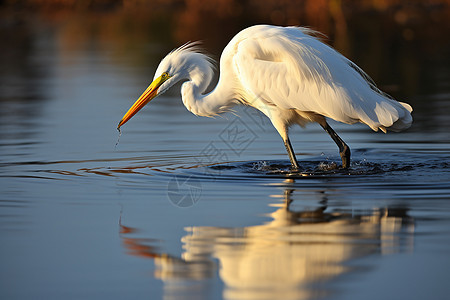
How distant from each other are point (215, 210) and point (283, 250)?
4.18 feet

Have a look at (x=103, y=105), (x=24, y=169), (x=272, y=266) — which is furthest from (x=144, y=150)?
(x=272, y=266)

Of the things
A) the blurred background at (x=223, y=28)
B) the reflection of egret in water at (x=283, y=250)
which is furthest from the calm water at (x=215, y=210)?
the blurred background at (x=223, y=28)

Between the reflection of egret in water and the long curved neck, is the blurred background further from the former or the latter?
the reflection of egret in water

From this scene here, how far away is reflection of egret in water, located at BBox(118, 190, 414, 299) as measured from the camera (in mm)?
4465

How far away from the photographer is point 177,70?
841cm

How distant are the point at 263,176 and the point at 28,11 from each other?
2830 centimetres

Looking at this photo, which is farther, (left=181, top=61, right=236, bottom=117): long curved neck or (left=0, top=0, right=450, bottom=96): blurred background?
(left=0, top=0, right=450, bottom=96): blurred background

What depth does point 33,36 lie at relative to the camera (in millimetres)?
25094

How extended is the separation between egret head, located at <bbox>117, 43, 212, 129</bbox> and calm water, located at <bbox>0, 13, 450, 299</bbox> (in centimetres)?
68

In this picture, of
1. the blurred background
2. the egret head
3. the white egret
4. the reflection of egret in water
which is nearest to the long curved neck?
the egret head

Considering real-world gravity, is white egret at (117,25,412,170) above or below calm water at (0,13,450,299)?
above

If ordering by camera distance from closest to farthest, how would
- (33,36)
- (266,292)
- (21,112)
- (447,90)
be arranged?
1. (266,292)
2. (21,112)
3. (447,90)
4. (33,36)

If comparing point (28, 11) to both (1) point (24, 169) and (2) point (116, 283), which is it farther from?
(2) point (116, 283)

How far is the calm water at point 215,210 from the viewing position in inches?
179
